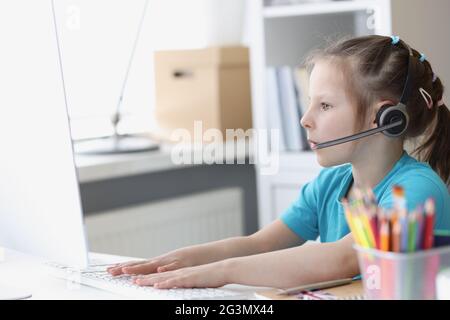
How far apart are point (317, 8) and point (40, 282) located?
1.29 m

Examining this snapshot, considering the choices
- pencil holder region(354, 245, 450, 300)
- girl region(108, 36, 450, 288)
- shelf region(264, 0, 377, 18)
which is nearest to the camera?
pencil holder region(354, 245, 450, 300)

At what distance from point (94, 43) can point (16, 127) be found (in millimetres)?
1314

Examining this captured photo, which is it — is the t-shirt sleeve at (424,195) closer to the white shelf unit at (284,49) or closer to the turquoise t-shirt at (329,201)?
the turquoise t-shirt at (329,201)

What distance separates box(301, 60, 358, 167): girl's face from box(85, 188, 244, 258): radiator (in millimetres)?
1285

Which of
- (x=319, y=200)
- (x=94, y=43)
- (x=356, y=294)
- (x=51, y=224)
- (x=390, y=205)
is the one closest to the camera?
(x=356, y=294)

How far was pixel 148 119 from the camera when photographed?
115 inches

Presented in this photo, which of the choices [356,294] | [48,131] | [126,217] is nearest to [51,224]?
[48,131]

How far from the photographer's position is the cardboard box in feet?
9.02

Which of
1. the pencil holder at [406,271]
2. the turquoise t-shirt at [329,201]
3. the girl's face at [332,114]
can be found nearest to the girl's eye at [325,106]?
the girl's face at [332,114]

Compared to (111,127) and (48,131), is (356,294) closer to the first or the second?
(48,131)

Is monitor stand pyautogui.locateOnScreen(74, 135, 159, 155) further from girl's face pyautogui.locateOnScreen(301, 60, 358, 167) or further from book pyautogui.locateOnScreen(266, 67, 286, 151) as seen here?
girl's face pyautogui.locateOnScreen(301, 60, 358, 167)

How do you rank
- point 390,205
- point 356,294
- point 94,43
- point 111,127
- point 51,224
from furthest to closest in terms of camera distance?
point 111,127 → point 94,43 → point 51,224 → point 390,205 → point 356,294

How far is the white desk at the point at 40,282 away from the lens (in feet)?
3.98

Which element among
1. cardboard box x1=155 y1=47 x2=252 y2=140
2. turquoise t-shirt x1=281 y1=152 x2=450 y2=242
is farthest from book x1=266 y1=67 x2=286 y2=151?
turquoise t-shirt x1=281 y1=152 x2=450 y2=242
